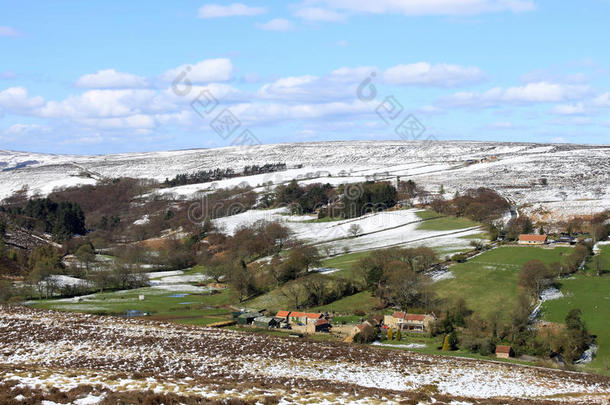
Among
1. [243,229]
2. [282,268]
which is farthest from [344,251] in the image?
[243,229]

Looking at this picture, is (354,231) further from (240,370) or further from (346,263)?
(240,370)

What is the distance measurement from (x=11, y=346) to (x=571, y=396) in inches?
1350

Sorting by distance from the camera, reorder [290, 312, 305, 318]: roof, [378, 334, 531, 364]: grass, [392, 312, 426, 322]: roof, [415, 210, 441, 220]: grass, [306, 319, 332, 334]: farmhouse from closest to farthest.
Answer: [378, 334, 531, 364]: grass, [306, 319, 332, 334]: farmhouse, [392, 312, 426, 322]: roof, [290, 312, 305, 318]: roof, [415, 210, 441, 220]: grass

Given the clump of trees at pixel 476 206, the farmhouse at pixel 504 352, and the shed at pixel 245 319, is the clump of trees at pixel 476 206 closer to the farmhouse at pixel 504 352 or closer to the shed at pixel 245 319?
the farmhouse at pixel 504 352

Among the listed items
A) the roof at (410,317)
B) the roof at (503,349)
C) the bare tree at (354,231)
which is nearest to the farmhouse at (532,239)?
the bare tree at (354,231)

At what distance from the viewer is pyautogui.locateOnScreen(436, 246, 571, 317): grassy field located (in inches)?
2450

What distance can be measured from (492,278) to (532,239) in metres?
18.6

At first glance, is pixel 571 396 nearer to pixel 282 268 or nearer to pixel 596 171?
pixel 282 268

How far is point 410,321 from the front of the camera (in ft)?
194

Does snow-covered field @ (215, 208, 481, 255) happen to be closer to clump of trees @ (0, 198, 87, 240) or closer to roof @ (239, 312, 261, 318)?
roof @ (239, 312, 261, 318)

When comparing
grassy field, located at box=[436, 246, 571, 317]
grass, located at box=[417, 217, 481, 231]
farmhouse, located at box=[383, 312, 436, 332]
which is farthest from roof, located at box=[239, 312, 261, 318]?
grass, located at box=[417, 217, 481, 231]

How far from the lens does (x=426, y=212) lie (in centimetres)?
11769

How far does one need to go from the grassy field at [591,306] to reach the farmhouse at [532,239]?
14.7m

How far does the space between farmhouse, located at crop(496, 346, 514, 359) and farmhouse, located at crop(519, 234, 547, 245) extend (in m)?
38.3
